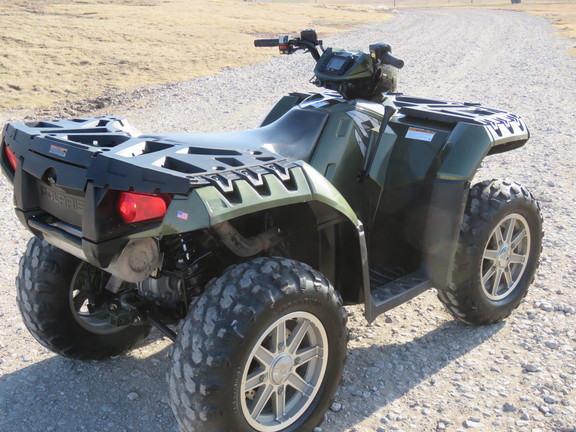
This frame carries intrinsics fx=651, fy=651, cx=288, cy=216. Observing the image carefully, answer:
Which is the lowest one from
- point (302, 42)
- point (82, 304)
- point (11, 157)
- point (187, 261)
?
point (82, 304)

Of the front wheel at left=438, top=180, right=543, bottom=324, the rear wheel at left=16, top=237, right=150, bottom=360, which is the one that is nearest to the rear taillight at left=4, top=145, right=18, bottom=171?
the rear wheel at left=16, top=237, right=150, bottom=360

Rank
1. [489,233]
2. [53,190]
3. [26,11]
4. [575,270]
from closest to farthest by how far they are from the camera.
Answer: [53,190]
[489,233]
[575,270]
[26,11]

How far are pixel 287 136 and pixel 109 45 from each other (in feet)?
57.6

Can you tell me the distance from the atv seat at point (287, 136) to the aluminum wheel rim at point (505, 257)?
1437 millimetres

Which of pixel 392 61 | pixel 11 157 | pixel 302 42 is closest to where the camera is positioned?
pixel 11 157

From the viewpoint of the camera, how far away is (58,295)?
383cm

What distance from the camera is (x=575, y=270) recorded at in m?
5.55

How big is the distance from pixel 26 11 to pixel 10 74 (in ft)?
42.7

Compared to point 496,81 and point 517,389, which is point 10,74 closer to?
point 496,81

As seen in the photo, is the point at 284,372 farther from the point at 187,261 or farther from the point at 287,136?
the point at 287,136

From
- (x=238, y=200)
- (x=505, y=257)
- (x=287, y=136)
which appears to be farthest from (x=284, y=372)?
(x=505, y=257)

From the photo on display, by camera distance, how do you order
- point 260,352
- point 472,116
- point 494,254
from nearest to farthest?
point 260,352, point 472,116, point 494,254

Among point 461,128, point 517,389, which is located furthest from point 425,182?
point 517,389

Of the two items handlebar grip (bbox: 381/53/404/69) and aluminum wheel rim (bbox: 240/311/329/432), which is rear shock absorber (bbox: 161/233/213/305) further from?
handlebar grip (bbox: 381/53/404/69)
